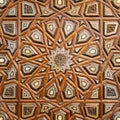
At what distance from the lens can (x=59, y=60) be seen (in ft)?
15.2

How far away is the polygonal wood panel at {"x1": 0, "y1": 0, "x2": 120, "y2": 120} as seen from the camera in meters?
4.57

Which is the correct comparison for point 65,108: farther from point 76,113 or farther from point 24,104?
point 24,104

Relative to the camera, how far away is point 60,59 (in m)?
4.63

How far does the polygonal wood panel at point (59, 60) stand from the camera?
4570mm

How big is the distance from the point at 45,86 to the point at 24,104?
280 mm

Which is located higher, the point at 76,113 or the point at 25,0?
the point at 25,0

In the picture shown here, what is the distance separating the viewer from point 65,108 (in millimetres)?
4672

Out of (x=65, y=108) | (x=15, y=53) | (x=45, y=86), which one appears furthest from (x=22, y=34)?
(x=65, y=108)

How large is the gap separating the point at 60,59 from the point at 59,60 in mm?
14

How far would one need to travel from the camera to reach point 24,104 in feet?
15.3

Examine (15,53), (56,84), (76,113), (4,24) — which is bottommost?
(76,113)

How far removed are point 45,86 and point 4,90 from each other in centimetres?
41

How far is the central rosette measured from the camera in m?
4.62

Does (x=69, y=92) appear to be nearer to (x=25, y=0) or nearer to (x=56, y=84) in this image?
(x=56, y=84)
